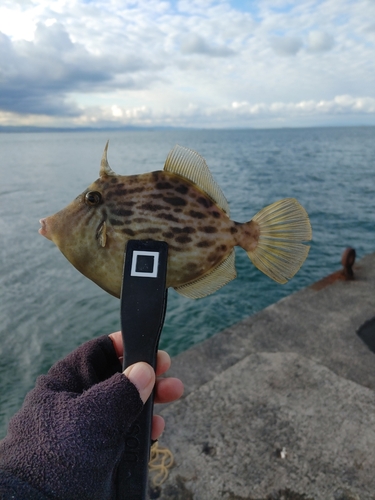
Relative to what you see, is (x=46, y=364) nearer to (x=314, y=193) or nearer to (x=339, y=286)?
(x=339, y=286)

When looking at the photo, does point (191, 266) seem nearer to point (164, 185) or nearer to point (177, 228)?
point (177, 228)

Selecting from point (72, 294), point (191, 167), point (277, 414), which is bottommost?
point (72, 294)

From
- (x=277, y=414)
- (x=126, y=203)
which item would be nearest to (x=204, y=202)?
(x=126, y=203)

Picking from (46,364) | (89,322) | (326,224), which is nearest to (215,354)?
(46,364)

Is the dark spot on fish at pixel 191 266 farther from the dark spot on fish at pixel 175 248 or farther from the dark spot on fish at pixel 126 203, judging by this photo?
the dark spot on fish at pixel 126 203

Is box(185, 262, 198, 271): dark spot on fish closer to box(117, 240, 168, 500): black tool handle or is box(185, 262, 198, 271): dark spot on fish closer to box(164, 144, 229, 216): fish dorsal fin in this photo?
box(117, 240, 168, 500): black tool handle

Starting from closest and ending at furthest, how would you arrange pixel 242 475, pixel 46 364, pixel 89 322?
pixel 242 475 < pixel 46 364 < pixel 89 322
